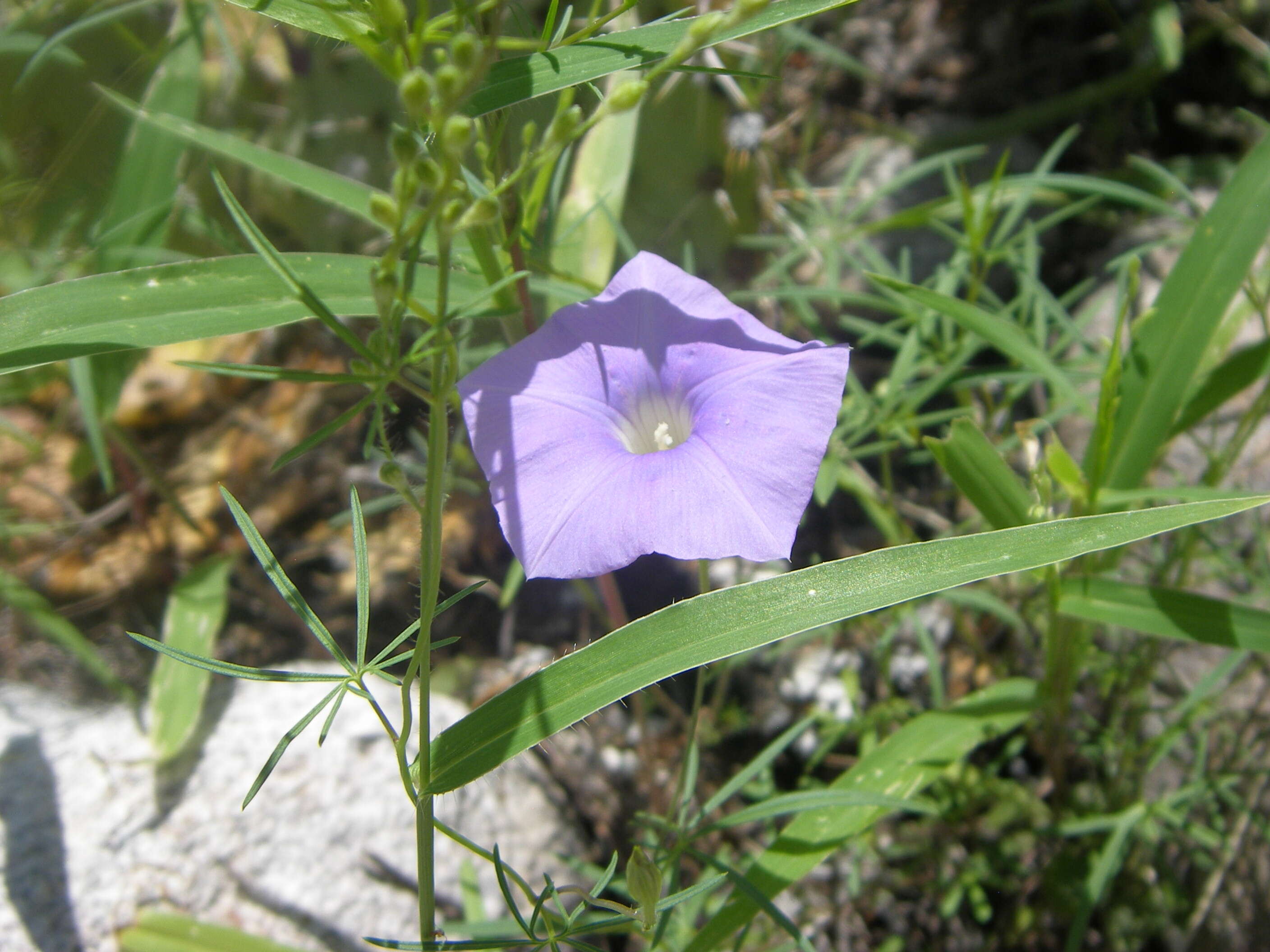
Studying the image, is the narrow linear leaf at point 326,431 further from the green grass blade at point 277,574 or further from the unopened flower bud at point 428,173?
the unopened flower bud at point 428,173

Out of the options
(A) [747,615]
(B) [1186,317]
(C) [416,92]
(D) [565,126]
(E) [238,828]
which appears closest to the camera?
(C) [416,92]

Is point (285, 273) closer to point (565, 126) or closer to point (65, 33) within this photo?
point (565, 126)

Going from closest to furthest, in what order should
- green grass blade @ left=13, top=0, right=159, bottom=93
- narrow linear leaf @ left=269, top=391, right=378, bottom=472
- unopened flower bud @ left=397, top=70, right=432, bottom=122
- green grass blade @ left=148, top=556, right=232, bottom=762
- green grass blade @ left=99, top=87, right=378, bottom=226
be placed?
unopened flower bud @ left=397, top=70, right=432, bottom=122 < narrow linear leaf @ left=269, top=391, right=378, bottom=472 < green grass blade @ left=99, top=87, right=378, bottom=226 < green grass blade @ left=13, top=0, right=159, bottom=93 < green grass blade @ left=148, top=556, right=232, bottom=762

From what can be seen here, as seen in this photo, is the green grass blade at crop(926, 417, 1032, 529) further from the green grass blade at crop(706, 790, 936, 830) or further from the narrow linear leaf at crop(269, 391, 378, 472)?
the narrow linear leaf at crop(269, 391, 378, 472)

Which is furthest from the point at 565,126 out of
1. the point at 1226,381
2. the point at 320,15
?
the point at 1226,381

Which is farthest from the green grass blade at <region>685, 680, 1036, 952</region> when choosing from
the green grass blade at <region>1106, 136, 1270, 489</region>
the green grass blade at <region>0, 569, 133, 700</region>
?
the green grass blade at <region>0, 569, 133, 700</region>
